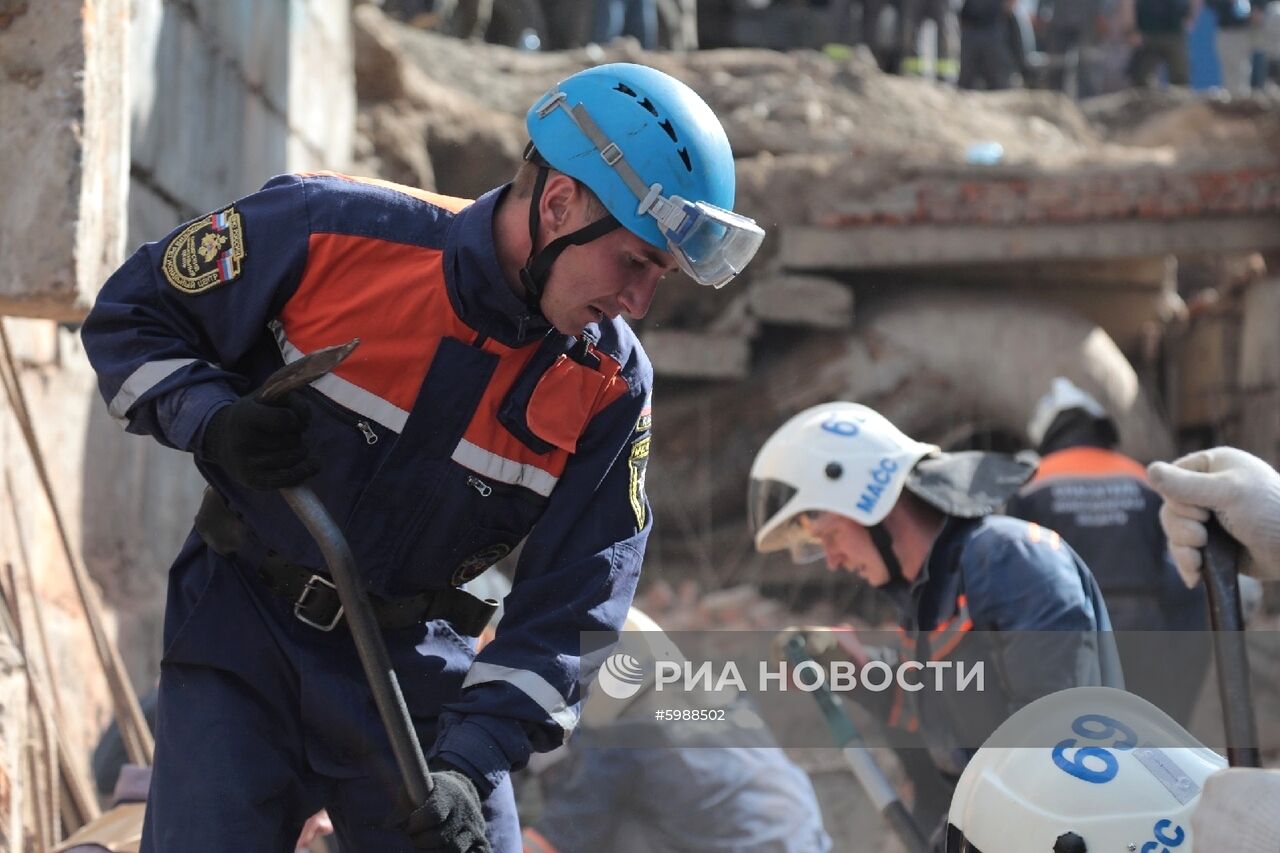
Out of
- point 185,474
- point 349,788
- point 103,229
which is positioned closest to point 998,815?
point 349,788

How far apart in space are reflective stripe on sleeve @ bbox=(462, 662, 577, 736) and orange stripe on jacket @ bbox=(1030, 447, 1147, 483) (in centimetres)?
390

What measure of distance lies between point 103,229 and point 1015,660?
91.1 inches

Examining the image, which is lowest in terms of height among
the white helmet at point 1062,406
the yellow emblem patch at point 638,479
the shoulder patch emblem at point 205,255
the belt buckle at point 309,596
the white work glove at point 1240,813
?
the white helmet at point 1062,406

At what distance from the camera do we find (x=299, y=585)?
278 centimetres

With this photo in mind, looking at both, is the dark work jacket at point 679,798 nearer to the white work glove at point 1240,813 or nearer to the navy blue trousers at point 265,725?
the navy blue trousers at point 265,725

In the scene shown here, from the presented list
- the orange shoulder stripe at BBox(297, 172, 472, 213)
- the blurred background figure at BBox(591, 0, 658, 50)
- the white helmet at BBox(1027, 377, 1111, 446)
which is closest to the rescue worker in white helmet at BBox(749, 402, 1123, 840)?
the orange shoulder stripe at BBox(297, 172, 472, 213)

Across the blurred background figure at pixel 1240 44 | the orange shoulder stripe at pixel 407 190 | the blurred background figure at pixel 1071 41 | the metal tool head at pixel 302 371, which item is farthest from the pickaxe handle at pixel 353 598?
the blurred background figure at pixel 1240 44

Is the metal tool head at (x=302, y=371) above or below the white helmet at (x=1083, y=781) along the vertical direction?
above

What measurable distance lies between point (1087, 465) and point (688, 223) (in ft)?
13.1

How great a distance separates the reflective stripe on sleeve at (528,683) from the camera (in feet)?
A: 8.82

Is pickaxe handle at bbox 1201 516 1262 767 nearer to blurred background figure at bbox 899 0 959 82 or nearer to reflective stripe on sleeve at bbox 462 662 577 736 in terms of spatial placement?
reflective stripe on sleeve at bbox 462 662 577 736

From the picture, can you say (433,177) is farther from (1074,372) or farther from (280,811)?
(280,811)

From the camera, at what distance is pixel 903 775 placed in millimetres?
4707

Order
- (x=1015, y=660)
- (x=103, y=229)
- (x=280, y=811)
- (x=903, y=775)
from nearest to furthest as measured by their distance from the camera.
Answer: (x=280, y=811) < (x=1015, y=660) < (x=103, y=229) < (x=903, y=775)
